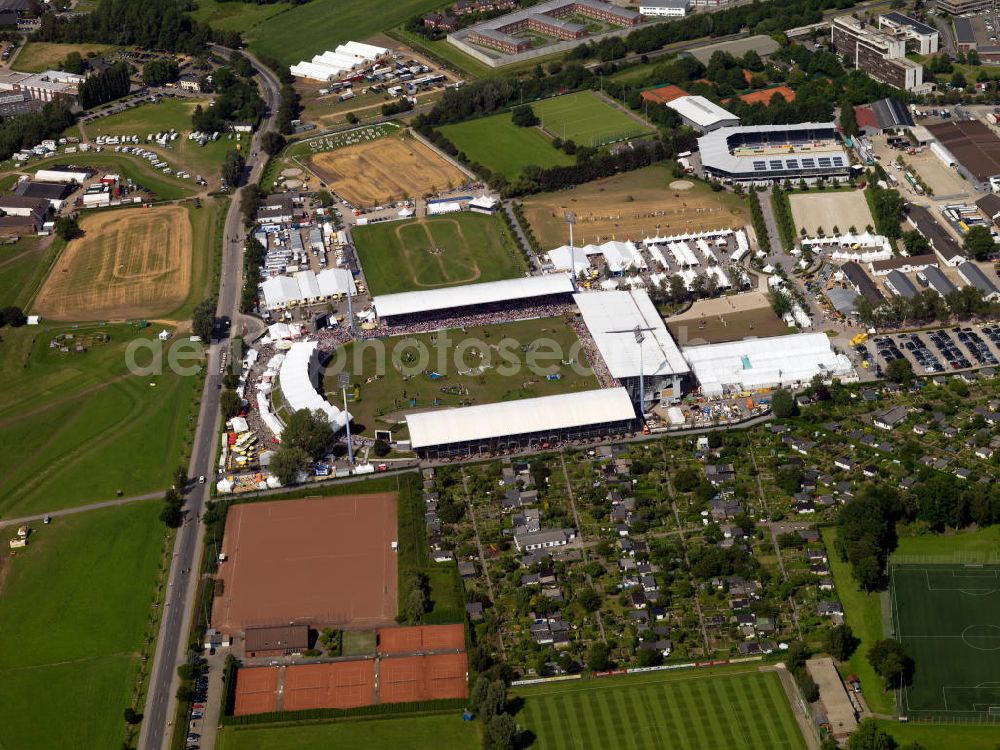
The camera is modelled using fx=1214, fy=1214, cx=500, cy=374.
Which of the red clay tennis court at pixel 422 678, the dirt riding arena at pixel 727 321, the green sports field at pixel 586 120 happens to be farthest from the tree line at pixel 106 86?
the red clay tennis court at pixel 422 678

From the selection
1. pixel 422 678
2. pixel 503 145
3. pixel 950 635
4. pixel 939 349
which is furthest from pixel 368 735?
pixel 503 145

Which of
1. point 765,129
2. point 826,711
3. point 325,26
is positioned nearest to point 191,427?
point 826,711

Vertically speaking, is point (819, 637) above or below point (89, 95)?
below

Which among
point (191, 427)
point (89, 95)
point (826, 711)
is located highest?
point (89, 95)

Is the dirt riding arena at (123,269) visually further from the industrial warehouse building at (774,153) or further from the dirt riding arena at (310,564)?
the industrial warehouse building at (774,153)

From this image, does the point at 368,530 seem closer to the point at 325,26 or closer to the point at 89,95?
the point at 89,95

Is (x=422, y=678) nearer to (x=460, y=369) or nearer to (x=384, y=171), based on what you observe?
(x=460, y=369)
